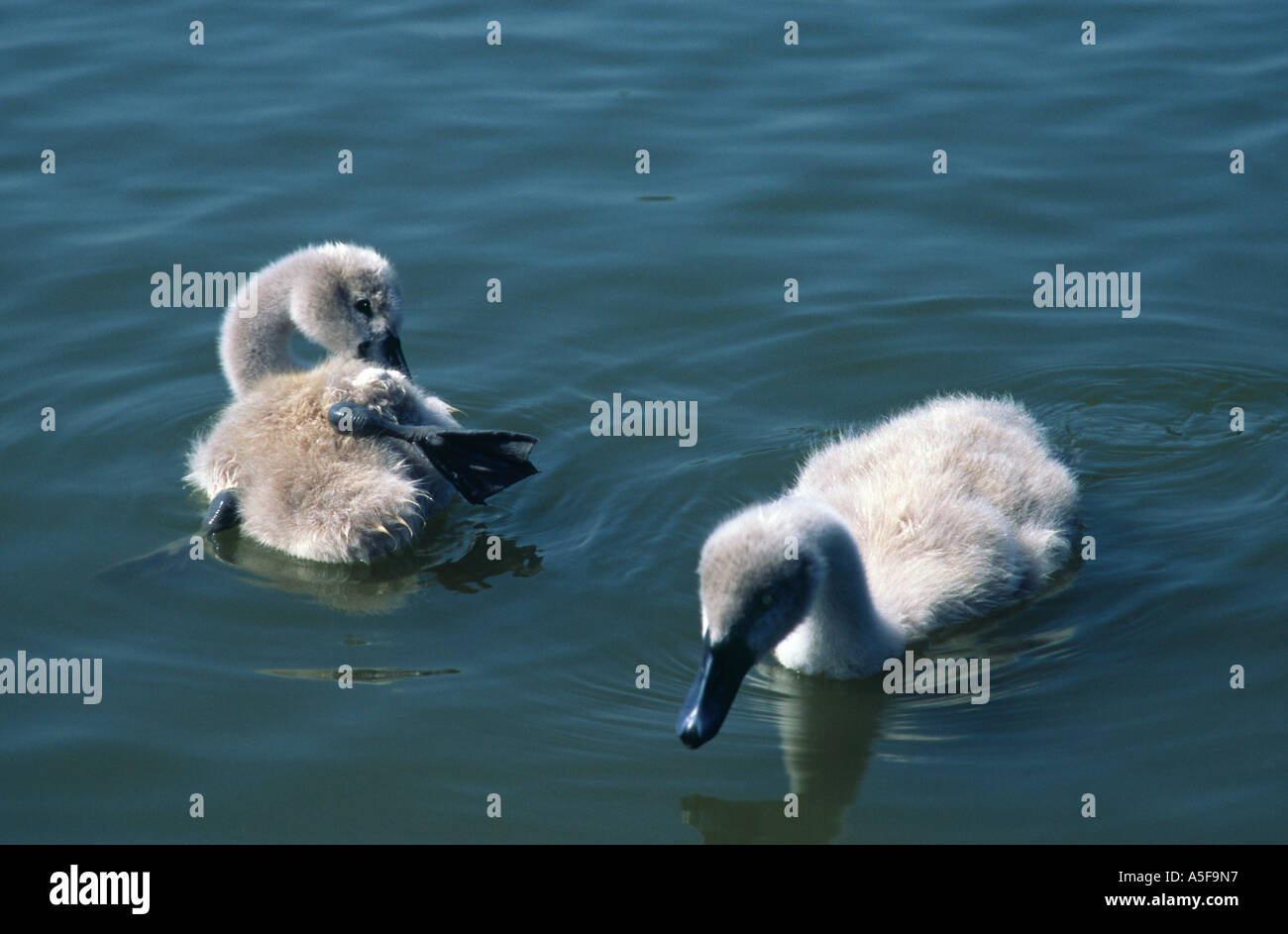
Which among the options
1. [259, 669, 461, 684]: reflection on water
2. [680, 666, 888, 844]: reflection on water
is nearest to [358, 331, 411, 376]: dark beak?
[259, 669, 461, 684]: reflection on water

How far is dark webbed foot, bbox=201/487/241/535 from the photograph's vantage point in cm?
655

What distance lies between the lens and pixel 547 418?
7.53 m

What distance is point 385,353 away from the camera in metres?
7.21

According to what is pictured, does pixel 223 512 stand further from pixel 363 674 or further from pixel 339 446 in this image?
pixel 363 674

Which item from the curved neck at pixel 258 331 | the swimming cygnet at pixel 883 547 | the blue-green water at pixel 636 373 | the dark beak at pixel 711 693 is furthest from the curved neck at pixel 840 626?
the curved neck at pixel 258 331

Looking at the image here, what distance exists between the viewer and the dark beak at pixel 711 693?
4879 mm

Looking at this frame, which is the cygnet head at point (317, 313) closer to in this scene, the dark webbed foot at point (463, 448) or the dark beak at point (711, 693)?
the dark webbed foot at point (463, 448)

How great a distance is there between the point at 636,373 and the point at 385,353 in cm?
126

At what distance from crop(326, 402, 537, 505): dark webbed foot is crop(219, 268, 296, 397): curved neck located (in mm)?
787

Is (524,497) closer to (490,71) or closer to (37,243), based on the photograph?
(37,243)

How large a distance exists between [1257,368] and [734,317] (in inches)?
99.4

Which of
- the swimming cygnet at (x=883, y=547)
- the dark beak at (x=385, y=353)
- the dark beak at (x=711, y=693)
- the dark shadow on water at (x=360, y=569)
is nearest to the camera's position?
the dark beak at (x=711, y=693)

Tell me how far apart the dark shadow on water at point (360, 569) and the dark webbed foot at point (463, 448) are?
0.81ft

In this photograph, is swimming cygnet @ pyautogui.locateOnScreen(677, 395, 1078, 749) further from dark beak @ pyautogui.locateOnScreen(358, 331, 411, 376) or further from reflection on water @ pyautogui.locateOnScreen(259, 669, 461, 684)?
dark beak @ pyautogui.locateOnScreen(358, 331, 411, 376)
